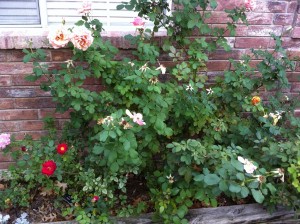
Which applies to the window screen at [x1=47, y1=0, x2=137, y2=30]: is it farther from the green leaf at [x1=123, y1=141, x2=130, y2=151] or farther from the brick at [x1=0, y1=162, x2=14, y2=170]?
the brick at [x1=0, y1=162, x2=14, y2=170]

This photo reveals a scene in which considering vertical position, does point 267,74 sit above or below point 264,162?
above

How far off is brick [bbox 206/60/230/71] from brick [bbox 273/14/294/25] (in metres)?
0.48

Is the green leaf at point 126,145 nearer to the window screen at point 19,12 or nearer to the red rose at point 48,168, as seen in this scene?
the red rose at point 48,168

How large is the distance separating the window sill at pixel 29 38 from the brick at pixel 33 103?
16.6 inches

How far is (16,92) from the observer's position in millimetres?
2475

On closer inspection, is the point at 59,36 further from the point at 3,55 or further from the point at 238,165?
the point at 238,165

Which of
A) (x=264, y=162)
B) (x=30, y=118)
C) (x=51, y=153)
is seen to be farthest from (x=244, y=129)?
(x=30, y=118)

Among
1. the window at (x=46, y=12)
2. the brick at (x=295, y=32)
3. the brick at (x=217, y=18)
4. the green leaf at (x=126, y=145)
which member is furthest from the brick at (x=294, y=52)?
the green leaf at (x=126, y=145)

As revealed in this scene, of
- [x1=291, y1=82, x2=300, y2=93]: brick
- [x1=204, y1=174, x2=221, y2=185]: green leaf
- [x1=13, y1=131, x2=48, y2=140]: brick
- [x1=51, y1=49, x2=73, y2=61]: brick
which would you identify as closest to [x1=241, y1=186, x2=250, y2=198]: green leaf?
[x1=204, y1=174, x2=221, y2=185]: green leaf

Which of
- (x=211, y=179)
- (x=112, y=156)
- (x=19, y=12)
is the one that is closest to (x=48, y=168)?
(x=112, y=156)

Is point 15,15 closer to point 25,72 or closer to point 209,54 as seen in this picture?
point 25,72

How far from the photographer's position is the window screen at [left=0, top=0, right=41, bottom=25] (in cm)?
232

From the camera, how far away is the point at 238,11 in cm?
228

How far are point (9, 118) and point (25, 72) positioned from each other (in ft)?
1.34
